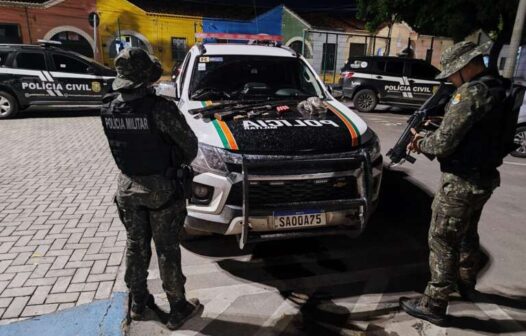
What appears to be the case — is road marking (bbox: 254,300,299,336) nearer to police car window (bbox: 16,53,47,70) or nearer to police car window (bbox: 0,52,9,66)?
police car window (bbox: 16,53,47,70)

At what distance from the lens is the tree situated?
481 inches

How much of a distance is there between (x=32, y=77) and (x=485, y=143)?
33.6ft

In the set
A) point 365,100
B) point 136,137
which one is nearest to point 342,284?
point 136,137

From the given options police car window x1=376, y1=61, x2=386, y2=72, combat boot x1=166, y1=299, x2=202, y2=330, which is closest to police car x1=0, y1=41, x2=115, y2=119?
police car window x1=376, y1=61, x2=386, y2=72

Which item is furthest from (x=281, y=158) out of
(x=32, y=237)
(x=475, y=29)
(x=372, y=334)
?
(x=475, y=29)

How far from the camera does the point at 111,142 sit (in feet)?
8.09

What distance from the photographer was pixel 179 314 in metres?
2.73

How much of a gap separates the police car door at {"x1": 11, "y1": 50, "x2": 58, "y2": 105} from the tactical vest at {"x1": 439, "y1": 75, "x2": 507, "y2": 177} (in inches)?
392

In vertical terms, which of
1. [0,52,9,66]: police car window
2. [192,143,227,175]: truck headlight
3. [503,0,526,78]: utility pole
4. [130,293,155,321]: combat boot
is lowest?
[130,293,155,321]: combat boot

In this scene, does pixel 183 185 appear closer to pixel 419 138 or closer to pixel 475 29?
pixel 419 138

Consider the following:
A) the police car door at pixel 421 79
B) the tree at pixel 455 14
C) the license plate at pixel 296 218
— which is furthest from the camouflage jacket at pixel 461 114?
the tree at pixel 455 14

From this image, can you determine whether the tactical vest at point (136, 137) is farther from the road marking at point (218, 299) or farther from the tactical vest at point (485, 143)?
the tactical vest at point (485, 143)

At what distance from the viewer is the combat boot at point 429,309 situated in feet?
9.17

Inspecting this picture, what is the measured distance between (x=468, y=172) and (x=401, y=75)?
10.5 metres
